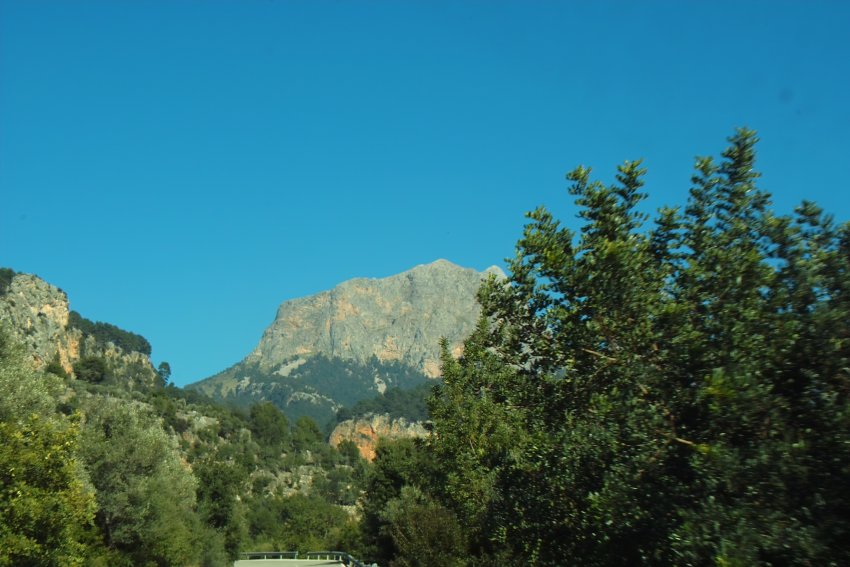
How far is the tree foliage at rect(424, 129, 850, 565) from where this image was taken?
33.0ft

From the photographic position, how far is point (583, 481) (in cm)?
1378

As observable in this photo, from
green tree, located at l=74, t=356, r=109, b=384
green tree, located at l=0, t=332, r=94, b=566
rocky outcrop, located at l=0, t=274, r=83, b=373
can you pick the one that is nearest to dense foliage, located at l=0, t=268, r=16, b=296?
rocky outcrop, located at l=0, t=274, r=83, b=373

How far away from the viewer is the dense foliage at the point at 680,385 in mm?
10062

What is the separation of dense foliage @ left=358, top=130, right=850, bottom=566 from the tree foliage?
0.03 meters

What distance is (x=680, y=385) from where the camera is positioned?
12.5 m

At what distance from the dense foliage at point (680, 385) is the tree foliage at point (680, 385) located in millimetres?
30

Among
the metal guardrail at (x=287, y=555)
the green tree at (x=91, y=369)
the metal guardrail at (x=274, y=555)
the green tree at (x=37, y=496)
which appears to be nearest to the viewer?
the green tree at (x=37, y=496)

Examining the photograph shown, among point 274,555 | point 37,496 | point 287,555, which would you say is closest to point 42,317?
point 274,555

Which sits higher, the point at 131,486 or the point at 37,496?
the point at 131,486

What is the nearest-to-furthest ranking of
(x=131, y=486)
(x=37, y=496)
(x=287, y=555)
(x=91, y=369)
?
(x=37, y=496) → (x=131, y=486) → (x=287, y=555) → (x=91, y=369)

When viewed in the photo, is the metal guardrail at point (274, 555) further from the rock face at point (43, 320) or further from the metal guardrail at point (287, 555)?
the rock face at point (43, 320)

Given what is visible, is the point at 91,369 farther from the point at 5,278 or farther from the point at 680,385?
the point at 680,385

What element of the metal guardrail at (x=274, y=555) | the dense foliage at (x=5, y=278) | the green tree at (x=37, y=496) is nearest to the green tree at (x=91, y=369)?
the dense foliage at (x=5, y=278)

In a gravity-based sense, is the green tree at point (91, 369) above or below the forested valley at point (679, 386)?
above
